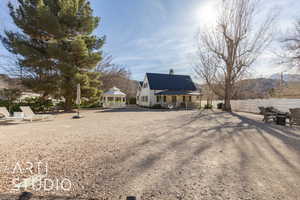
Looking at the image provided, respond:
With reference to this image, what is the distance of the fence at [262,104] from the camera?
1225cm

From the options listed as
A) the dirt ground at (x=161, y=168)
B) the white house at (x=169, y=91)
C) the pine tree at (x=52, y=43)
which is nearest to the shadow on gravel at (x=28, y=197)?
the dirt ground at (x=161, y=168)

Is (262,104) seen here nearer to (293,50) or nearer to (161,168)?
(293,50)

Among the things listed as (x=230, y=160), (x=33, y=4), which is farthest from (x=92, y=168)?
(x=33, y=4)

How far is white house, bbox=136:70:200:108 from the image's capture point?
23.4m

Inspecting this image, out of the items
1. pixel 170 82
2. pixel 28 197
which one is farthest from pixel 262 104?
pixel 28 197

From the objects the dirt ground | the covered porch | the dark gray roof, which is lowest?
the dirt ground

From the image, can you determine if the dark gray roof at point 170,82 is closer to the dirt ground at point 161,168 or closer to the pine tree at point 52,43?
the pine tree at point 52,43

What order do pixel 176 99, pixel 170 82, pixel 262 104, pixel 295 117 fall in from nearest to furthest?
pixel 295 117
pixel 262 104
pixel 176 99
pixel 170 82

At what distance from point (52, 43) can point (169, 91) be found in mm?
17081

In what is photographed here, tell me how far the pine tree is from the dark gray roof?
487 inches

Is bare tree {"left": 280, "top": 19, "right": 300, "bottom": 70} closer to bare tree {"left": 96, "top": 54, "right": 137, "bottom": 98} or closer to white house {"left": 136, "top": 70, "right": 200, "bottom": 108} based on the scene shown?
white house {"left": 136, "top": 70, "right": 200, "bottom": 108}

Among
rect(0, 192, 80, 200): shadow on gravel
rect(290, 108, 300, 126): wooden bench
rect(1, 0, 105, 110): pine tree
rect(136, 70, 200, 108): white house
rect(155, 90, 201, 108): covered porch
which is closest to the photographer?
rect(0, 192, 80, 200): shadow on gravel

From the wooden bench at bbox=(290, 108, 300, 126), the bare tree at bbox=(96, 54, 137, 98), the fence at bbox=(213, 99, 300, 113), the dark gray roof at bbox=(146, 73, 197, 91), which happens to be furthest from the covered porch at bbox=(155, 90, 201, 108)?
the wooden bench at bbox=(290, 108, 300, 126)

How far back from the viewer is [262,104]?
1483 centimetres
